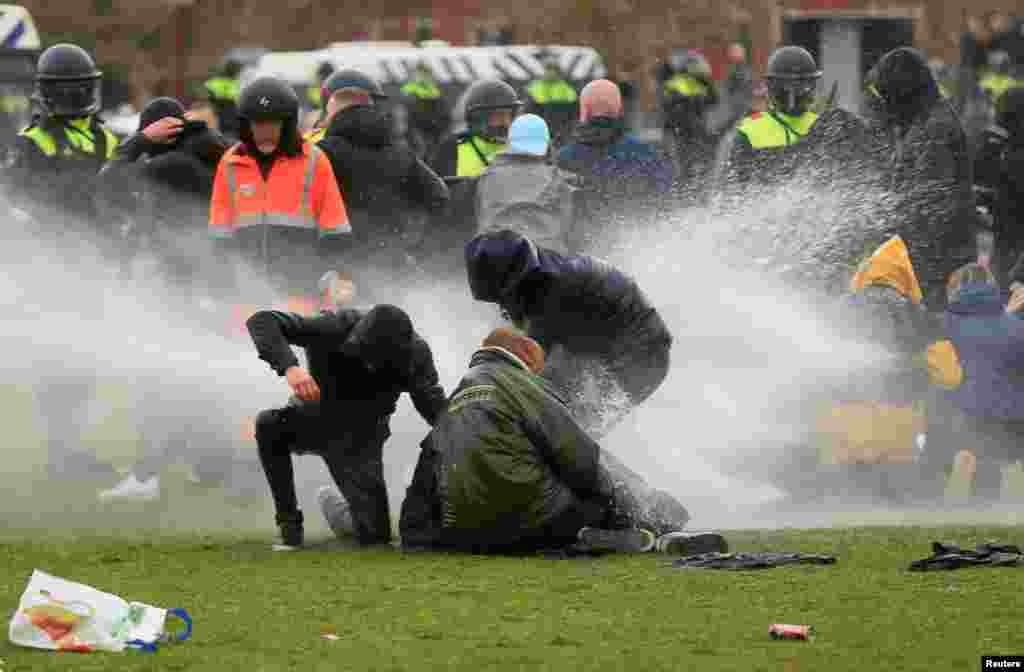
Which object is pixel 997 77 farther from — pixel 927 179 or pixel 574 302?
pixel 574 302

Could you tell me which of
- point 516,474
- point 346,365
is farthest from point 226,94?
point 516,474

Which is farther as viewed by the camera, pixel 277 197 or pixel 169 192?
pixel 169 192

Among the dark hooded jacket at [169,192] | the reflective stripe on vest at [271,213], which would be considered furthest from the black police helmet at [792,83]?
the reflective stripe on vest at [271,213]

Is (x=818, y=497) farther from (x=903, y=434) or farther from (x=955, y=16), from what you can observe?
(x=955, y=16)

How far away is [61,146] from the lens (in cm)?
1351

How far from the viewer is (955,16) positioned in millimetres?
37625

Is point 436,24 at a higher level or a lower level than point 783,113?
higher

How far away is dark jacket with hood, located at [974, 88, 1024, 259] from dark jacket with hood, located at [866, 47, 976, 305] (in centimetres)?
204

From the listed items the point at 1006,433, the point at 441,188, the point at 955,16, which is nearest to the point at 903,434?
the point at 1006,433

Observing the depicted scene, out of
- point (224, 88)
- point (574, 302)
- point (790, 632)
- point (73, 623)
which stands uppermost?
point (224, 88)

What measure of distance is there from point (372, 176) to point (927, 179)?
3.12 meters

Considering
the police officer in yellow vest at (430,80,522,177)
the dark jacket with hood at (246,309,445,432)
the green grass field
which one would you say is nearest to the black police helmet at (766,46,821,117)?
the police officer in yellow vest at (430,80,522,177)

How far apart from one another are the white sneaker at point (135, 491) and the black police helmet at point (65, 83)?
87.3 inches

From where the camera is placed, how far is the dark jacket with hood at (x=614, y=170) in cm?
1343
